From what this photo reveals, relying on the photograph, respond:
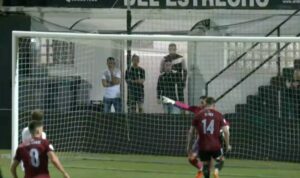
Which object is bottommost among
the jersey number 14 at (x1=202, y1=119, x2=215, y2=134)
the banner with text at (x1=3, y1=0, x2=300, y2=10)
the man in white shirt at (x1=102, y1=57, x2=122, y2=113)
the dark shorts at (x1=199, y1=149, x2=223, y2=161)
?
the dark shorts at (x1=199, y1=149, x2=223, y2=161)

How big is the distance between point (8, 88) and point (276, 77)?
25.9ft

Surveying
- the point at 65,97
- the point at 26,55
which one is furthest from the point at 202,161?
the point at 26,55

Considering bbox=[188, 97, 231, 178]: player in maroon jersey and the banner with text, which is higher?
the banner with text

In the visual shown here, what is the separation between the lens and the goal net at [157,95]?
19.6 meters

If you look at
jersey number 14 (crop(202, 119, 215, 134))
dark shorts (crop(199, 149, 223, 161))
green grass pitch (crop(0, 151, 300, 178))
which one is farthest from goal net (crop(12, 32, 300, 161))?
jersey number 14 (crop(202, 119, 215, 134))

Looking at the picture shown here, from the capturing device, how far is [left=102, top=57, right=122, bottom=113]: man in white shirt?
20266 millimetres

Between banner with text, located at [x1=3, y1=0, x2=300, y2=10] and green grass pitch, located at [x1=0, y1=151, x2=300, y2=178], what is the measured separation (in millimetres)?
5292

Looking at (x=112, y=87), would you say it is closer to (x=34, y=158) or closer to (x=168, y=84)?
(x=168, y=84)

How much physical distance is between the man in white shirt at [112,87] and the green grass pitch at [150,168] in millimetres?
1287

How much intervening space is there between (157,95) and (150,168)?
2.85 meters

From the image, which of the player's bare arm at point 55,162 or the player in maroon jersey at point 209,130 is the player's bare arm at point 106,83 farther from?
the player's bare arm at point 55,162

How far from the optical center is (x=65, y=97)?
20.7 m

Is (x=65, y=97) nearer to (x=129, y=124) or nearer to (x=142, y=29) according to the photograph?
(x=129, y=124)

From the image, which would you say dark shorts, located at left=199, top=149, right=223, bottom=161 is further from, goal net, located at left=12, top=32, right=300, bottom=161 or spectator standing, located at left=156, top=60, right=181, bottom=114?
spectator standing, located at left=156, top=60, right=181, bottom=114
